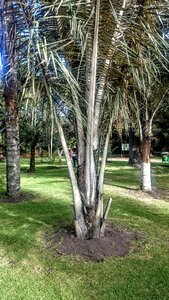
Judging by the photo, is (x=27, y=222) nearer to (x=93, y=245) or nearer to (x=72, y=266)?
(x=93, y=245)

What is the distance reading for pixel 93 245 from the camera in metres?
4.83

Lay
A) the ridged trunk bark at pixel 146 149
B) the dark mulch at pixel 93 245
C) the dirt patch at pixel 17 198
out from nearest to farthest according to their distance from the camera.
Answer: the dark mulch at pixel 93 245 < the dirt patch at pixel 17 198 < the ridged trunk bark at pixel 146 149

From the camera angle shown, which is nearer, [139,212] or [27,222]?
[27,222]

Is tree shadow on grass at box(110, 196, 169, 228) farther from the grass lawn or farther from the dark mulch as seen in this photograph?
the dark mulch

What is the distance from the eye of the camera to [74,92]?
14.5 ft

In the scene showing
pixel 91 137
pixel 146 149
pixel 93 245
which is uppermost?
pixel 91 137

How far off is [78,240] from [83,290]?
1363 millimetres

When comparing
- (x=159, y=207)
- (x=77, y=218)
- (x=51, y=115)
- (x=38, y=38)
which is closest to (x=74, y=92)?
(x=51, y=115)

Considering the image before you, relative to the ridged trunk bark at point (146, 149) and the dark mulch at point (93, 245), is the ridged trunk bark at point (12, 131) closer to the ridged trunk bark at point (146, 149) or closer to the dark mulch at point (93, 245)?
the ridged trunk bark at point (146, 149)

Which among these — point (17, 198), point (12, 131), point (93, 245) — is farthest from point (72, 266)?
point (12, 131)

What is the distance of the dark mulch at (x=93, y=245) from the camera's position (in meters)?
4.65

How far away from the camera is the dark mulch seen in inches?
183

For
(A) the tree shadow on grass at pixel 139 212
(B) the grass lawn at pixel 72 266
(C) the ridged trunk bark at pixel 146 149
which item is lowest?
(B) the grass lawn at pixel 72 266

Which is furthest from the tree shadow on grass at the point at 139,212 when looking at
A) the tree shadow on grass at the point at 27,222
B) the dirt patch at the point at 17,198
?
the dirt patch at the point at 17,198
